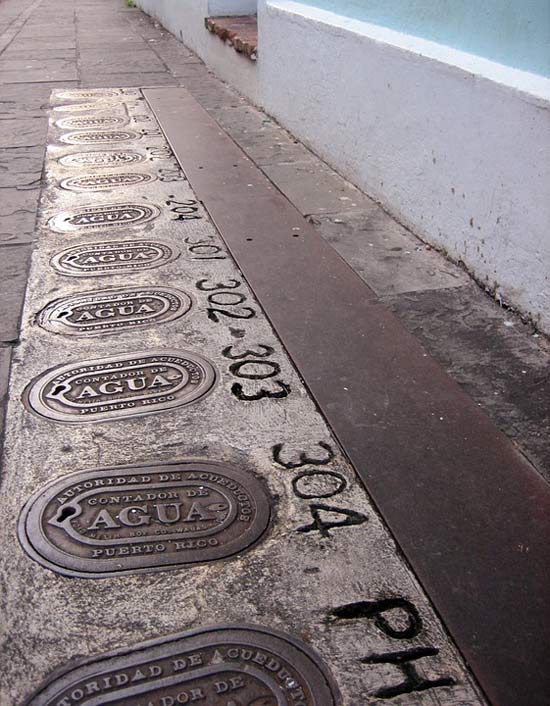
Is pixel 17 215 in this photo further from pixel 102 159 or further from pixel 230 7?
pixel 230 7

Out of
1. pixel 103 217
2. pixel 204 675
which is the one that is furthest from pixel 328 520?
pixel 103 217

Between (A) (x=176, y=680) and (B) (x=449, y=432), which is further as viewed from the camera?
(B) (x=449, y=432)

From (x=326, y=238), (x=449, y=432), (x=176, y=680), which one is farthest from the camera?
(x=326, y=238)

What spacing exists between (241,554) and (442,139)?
7.97 ft

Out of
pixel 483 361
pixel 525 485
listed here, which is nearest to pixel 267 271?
pixel 483 361

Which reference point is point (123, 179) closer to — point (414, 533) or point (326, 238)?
point (326, 238)

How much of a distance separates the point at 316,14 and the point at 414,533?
441 cm

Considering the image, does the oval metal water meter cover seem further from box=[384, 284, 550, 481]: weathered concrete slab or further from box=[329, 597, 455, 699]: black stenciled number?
box=[329, 597, 455, 699]: black stenciled number

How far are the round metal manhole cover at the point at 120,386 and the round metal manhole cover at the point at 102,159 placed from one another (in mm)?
2833

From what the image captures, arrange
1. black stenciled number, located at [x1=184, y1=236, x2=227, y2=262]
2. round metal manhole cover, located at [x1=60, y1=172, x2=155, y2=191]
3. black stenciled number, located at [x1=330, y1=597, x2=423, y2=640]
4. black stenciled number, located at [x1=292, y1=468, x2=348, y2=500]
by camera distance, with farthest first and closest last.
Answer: round metal manhole cover, located at [x1=60, y1=172, x2=155, y2=191] → black stenciled number, located at [x1=184, y1=236, x2=227, y2=262] → black stenciled number, located at [x1=292, y1=468, x2=348, y2=500] → black stenciled number, located at [x1=330, y1=597, x2=423, y2=640]

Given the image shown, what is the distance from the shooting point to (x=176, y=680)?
5.12 feet

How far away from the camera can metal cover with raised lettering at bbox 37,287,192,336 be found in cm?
301

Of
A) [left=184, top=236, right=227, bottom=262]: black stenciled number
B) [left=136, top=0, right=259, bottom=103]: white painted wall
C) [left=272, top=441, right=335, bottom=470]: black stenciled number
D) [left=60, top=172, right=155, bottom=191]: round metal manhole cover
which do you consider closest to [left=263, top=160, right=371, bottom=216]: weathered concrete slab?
[left=184, top=236, right=227, bottom=262]: black stenciled number

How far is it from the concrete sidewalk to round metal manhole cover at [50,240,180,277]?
0.07 meters
